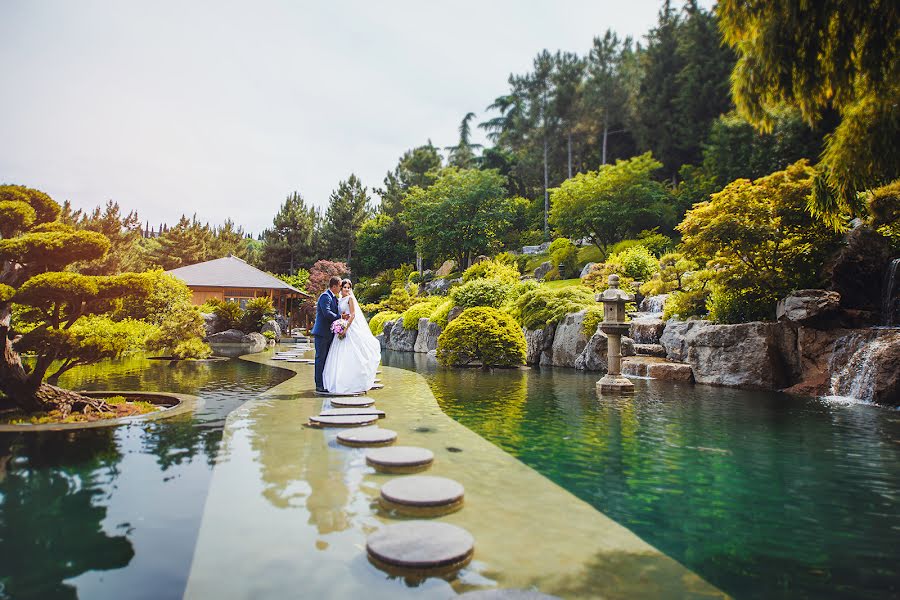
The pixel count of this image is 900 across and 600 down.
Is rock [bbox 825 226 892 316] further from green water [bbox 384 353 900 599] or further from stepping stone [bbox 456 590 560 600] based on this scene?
stepping stone [bbox 456 590 560 600]

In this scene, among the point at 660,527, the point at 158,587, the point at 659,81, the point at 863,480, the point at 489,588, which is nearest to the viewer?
the point at 489,588

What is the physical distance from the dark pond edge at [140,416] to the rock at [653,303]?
48.8 ft

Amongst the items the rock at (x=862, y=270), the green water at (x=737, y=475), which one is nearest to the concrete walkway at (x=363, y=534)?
the green water at (x=737, y=475)

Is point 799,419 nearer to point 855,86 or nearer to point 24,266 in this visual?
point 855,86

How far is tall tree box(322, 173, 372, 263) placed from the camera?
166 feet

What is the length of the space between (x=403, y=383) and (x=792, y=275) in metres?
10.0

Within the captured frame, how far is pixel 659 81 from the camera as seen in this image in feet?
128

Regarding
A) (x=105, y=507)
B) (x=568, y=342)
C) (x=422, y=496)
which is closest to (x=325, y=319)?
(x=105, y=507)

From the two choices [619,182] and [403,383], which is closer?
[403,383]

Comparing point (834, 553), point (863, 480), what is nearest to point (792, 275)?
point (863, 480)

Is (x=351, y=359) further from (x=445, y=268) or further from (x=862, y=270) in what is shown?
(x=445, y=268)

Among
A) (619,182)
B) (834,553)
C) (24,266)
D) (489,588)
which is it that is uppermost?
(619,182)

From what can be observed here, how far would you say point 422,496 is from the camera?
3.40m

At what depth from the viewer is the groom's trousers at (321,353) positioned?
26.7 feet
